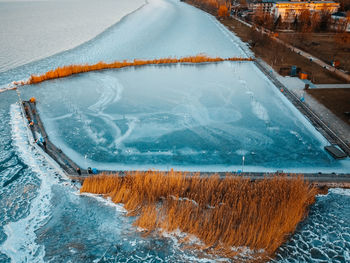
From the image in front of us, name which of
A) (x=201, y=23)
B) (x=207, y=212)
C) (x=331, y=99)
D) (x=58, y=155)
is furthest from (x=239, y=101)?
(x=201, y=23)

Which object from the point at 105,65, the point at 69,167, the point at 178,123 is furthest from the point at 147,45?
the point at 69,167


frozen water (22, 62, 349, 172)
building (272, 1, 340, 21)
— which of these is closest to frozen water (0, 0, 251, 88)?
frozen water (22, 62, 349, 172)

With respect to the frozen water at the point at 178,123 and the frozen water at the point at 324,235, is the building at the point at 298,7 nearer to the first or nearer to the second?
the frozen water at the point at 178,123

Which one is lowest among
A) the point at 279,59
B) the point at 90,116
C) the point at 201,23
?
the point at 90,116

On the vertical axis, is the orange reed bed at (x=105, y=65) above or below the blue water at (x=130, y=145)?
above

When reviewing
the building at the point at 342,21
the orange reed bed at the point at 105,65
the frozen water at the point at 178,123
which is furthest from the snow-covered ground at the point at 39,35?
the building at the point at 342,21

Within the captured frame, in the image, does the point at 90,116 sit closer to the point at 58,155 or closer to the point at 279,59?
the point at 58,155
